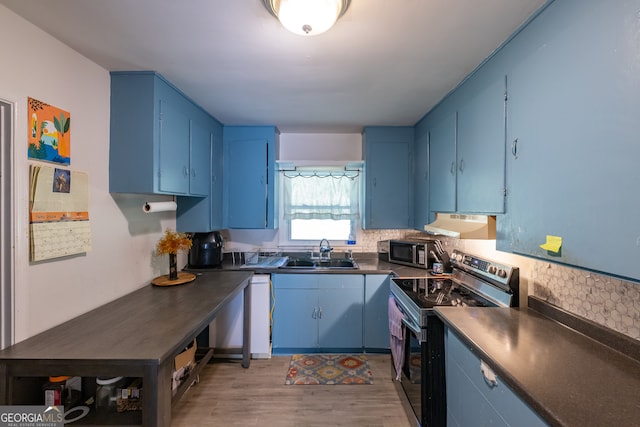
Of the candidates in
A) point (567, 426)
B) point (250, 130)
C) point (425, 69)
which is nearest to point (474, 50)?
point (425, 69)

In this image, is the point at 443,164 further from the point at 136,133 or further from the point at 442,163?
the point at 136,133

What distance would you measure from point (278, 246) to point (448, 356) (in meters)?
2.16

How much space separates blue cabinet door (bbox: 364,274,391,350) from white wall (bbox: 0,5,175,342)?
1924 mm

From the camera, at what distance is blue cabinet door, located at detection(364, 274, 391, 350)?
2.62 metres

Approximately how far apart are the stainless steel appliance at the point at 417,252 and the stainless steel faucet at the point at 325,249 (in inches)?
25.9

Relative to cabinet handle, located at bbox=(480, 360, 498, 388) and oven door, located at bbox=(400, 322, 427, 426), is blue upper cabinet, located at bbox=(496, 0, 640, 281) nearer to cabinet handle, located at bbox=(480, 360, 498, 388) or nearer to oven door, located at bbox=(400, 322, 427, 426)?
cabinet handle, located at bbox=(480, 360, 498, 388)

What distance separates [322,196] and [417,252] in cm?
122

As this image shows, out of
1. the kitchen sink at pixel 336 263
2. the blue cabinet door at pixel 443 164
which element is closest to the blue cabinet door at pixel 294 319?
the kitchen sink at pixel 336 263

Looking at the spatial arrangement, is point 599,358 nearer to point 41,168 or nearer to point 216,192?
point 41,168

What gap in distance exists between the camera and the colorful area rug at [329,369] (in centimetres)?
232

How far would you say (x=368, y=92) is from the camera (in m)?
2.04

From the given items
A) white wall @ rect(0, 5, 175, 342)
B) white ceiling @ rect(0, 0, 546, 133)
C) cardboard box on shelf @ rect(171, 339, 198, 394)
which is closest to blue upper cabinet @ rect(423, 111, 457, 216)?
white ceiling @ rect(0, 0, 546, 133)

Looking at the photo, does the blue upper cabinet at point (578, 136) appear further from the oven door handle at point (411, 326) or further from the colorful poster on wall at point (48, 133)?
the colorful poster on wall at point (48, 133)

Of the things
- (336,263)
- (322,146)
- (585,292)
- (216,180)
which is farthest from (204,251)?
(585,292)
